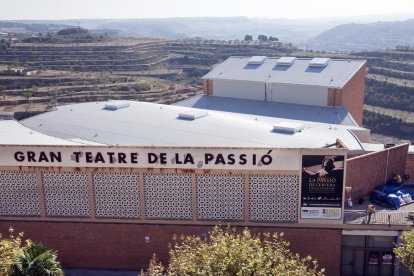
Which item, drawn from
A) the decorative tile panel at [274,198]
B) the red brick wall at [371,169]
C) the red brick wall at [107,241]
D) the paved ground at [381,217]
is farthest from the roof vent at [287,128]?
the red brick wall at [107,241]

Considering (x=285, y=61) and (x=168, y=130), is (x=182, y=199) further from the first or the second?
(x=285, y=61)

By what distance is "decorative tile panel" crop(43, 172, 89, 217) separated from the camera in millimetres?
22641

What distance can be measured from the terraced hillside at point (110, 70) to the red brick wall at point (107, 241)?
145ft

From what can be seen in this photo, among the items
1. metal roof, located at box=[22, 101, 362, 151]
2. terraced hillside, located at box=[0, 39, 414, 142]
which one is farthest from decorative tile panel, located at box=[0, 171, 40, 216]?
terraced hillside, located at box=[0, 39, 414, 142]

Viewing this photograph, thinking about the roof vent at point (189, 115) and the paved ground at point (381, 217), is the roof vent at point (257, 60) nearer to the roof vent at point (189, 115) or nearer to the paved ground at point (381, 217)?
the roof vent at point (189, 115)

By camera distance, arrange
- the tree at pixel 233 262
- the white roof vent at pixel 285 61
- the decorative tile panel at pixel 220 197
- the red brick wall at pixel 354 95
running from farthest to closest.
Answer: the white roof vent at pixel 285 61, the red brick wall at pixel 354 95, the decorative tile panel at pixel 220 197, the tree at pixel 233 262

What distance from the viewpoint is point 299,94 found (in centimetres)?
→ 4653

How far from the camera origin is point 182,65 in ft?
358

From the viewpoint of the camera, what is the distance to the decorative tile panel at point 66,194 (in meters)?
22.6

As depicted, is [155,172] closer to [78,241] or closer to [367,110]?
[78,241]

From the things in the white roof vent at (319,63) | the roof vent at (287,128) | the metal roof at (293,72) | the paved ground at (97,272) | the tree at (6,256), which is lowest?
the paved ground at (97,272)

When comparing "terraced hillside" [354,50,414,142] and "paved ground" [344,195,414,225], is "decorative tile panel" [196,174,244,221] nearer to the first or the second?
"paved ground" [344,195,414,225]

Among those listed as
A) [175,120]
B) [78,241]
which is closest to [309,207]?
[78,241]

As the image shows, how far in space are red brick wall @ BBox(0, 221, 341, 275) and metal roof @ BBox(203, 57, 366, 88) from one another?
26.8 m
